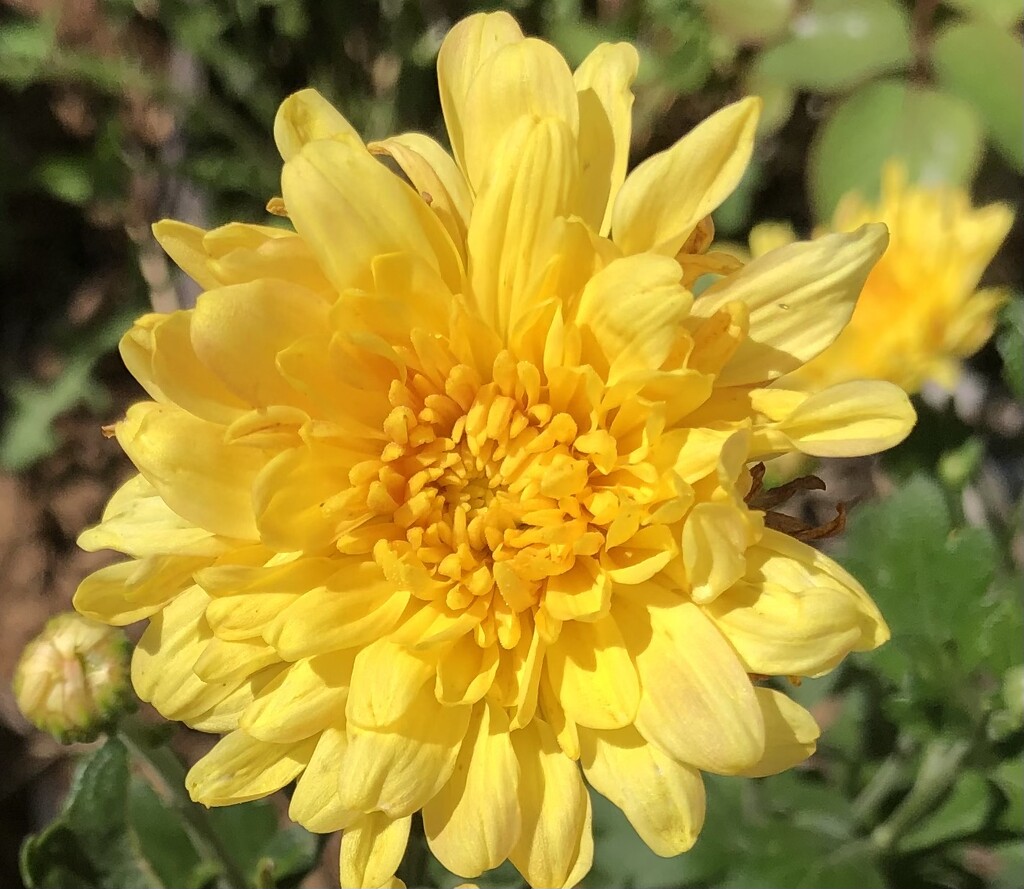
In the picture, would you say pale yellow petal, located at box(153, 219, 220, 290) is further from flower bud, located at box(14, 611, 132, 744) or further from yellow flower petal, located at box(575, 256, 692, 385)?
flower bud, located at box(14, 611, 132, 744)

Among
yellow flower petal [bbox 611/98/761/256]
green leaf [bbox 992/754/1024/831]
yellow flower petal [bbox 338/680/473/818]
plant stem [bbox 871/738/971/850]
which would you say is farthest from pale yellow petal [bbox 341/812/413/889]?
green leaf [bbox 992/754/1024/831]

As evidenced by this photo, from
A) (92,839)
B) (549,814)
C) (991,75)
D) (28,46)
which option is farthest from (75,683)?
(991,75)

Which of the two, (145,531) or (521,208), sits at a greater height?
(521,208)

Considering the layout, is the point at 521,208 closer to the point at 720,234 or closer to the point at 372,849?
the point at 372,849

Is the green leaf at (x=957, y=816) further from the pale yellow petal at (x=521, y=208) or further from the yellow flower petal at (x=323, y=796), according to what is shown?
the pale yellow petal at (x=521, y=208)

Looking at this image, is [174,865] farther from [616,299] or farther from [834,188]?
[834,188]

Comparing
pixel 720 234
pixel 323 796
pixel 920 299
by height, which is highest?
pixel 323 796

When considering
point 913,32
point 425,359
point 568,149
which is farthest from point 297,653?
point 913,32
